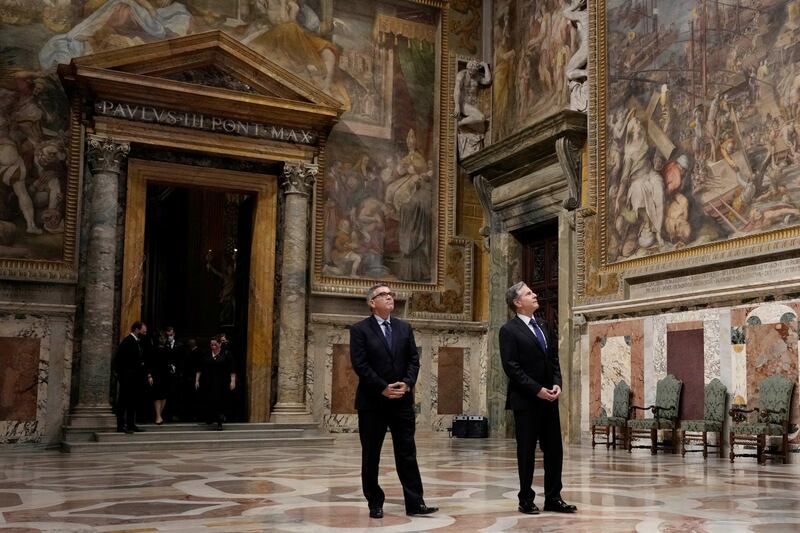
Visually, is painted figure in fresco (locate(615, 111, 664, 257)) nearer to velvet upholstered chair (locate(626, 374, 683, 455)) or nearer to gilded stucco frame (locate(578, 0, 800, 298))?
gilded stucco frame (locate(578, 0, 800, 298))

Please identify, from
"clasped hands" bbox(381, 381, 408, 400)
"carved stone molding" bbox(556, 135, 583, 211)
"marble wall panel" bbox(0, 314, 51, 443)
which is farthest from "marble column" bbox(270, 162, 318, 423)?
"clasped hands" bbox(381, 381, 408, 400)

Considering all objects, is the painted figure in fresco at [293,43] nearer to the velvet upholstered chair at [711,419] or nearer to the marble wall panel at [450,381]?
the marble wall panel at [450,381]

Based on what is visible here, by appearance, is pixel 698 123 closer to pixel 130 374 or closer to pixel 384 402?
pixel 384 402

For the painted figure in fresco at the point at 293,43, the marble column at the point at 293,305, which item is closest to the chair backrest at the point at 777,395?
the marble column at the point at 293,305

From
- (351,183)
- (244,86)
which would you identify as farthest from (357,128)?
(244,86)

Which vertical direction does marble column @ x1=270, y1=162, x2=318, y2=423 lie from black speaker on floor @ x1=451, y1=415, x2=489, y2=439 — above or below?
above

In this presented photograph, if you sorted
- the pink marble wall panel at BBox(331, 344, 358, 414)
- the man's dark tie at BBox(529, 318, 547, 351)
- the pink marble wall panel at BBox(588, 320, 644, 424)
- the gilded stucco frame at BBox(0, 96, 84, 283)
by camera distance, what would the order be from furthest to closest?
1. the pink marble wall panel at BBox(331, 344, 358, 414)
2. the gilded stucco frame at BBox(0, 96, 84, 283)
3. the pink marble wall panel at BBox(588, 320, 644, 424)
4. the man's dark tie at BBox(529, 318, 547, 351)

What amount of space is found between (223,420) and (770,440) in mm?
8156

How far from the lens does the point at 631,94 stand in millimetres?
13273

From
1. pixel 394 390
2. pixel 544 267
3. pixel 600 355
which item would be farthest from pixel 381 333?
pixel 544 267

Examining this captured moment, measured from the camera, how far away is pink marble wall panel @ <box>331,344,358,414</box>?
15836 mm

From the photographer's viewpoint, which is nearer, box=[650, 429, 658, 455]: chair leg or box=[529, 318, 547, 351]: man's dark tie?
box=[529, 318, 547, 351]: man's dark tie

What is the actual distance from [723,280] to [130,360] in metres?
7.99

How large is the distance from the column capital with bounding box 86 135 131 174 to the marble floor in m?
4.74
